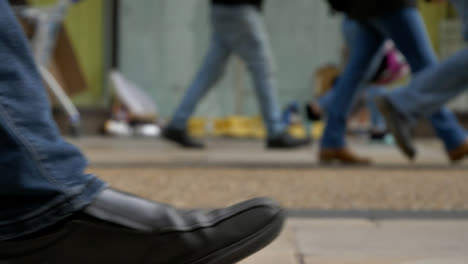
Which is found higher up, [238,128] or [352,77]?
[352,77]

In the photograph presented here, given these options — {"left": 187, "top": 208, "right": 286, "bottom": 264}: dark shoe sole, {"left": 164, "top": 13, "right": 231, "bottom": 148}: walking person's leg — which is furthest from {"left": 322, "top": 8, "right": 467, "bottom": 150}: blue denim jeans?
{"left": 187, "top": 208, "right": 286, "bottom": 264}: dark shoe sole

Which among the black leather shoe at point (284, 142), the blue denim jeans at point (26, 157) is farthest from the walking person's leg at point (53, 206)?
the black leather shoe at point (284, 142)

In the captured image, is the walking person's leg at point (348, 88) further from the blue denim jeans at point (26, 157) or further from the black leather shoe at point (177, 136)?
the blue denim jeans at point (26, 157)

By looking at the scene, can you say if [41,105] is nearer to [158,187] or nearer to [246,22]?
[158,187]

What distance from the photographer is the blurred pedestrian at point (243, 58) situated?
3125 mm

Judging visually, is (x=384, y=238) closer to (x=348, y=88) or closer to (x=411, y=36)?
(x=411, y=36)

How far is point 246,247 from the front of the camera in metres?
0.74

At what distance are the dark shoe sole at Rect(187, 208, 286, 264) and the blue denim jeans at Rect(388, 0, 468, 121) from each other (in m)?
1.50

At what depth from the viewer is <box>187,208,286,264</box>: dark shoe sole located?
724 mm

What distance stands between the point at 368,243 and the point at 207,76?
2391 mm

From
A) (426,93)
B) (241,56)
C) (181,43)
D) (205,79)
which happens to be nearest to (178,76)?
(181,43)

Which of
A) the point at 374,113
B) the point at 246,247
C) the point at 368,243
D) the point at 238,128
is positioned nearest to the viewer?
the point at 246,247

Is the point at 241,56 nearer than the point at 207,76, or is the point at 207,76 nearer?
the point at 241,56

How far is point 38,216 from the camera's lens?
0.65 m
